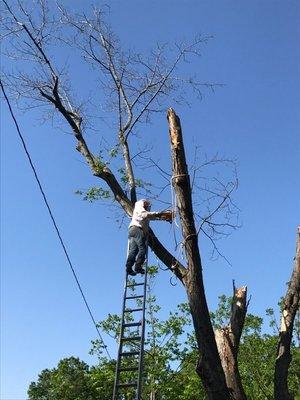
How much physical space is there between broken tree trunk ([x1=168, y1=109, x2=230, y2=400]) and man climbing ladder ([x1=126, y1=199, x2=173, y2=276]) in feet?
1.93

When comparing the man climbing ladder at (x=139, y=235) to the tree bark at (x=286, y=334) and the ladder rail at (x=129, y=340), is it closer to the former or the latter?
the ladder rail at (x=129, y=340)

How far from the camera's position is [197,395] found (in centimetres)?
1888

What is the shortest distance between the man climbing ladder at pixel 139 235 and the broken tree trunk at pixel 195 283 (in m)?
0.59

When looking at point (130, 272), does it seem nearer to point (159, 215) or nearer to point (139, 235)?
point (139, 235)

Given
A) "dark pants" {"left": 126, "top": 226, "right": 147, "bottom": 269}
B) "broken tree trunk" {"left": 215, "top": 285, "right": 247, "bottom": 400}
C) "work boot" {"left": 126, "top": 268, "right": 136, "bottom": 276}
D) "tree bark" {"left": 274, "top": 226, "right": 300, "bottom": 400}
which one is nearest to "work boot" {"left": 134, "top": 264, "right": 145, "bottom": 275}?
"dark pants" {"left": 126, "top": 226, "right": 147, "bottom": 269}

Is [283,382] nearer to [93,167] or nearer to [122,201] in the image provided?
[122,201]

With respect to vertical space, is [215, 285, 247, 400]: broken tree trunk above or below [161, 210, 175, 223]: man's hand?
below

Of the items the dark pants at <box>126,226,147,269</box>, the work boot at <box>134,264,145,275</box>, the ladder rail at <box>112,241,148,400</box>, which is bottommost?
the ladder rail at <box>112,241,148,400</box>

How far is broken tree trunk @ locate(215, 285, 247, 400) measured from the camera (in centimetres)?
575

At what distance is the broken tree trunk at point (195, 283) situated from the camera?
5.41 metres

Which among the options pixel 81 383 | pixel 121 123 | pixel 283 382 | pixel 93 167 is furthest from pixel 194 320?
pixel 81 383

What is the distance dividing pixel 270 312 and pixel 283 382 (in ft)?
59.8

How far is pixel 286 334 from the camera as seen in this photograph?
6.61 metres

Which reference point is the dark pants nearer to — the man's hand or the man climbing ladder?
the man climbing ladder
